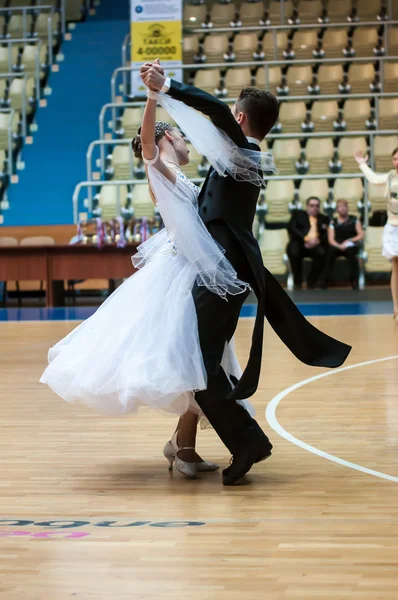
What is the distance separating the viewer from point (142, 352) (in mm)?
3932

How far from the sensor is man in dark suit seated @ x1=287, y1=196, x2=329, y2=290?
14219mm

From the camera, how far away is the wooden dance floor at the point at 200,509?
8.96ft

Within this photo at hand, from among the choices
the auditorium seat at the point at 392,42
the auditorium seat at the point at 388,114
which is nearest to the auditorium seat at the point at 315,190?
the auditorium seat at the point at 388,114

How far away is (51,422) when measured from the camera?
544 centimetres

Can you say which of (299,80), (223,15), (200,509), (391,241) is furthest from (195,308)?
(223,15)

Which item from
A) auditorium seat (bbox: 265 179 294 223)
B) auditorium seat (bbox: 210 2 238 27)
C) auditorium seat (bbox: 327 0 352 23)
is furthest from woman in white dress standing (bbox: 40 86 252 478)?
auditorium seat (bbox: 210 2 238 27)

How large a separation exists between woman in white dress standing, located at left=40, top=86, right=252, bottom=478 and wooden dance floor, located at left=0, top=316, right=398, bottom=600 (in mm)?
357

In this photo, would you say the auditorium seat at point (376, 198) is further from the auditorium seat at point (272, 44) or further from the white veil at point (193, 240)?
the white veil at point (193, 240)

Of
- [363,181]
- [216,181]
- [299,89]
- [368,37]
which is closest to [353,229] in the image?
[363,181]

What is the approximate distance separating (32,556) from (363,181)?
503 inches

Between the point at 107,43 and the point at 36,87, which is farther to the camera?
the point at 107,43

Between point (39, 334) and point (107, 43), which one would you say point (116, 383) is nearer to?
point (39, 334)

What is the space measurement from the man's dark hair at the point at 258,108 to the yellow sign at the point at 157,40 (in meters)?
12.1

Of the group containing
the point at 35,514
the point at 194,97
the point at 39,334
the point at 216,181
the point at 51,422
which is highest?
the point at 194,97
